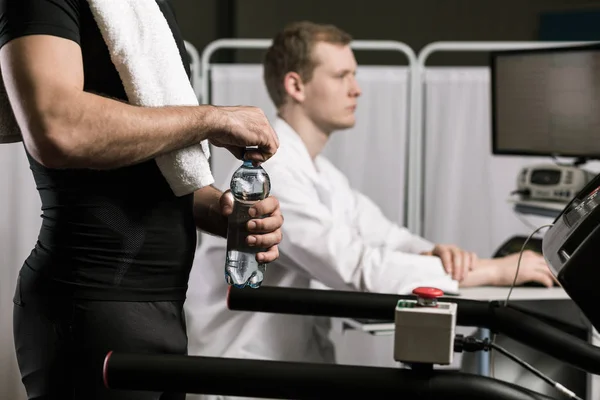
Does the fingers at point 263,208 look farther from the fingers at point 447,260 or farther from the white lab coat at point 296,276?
the fingers at point 447,260

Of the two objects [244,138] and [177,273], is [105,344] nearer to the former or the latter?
[177,273]

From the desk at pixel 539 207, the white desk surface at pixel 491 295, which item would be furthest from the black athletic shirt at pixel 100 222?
the desk at pixel 539 207

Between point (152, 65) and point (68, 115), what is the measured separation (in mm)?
190

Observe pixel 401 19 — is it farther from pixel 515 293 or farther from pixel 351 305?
pixel 351 305

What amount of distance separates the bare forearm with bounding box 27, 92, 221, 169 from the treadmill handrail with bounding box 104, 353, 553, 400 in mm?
251

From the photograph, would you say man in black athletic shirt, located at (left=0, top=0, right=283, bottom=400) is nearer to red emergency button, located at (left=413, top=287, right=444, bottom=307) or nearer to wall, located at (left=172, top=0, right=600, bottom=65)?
red emergency button, located at (left=413, top=287, right=444, bottom=307)

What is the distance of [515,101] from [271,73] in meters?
0.80

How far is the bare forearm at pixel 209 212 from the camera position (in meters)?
1.42

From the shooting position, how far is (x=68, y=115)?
1.07 metres

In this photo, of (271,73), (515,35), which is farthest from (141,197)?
(515,35)

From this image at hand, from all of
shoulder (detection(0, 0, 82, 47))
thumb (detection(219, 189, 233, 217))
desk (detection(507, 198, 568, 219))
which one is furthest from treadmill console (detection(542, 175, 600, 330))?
desk (detection(507, 198, 568, 219))

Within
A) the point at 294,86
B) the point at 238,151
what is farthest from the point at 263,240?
the point at 294,86

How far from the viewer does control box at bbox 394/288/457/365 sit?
983 millimetres

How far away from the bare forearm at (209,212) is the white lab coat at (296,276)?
870 millimetres
